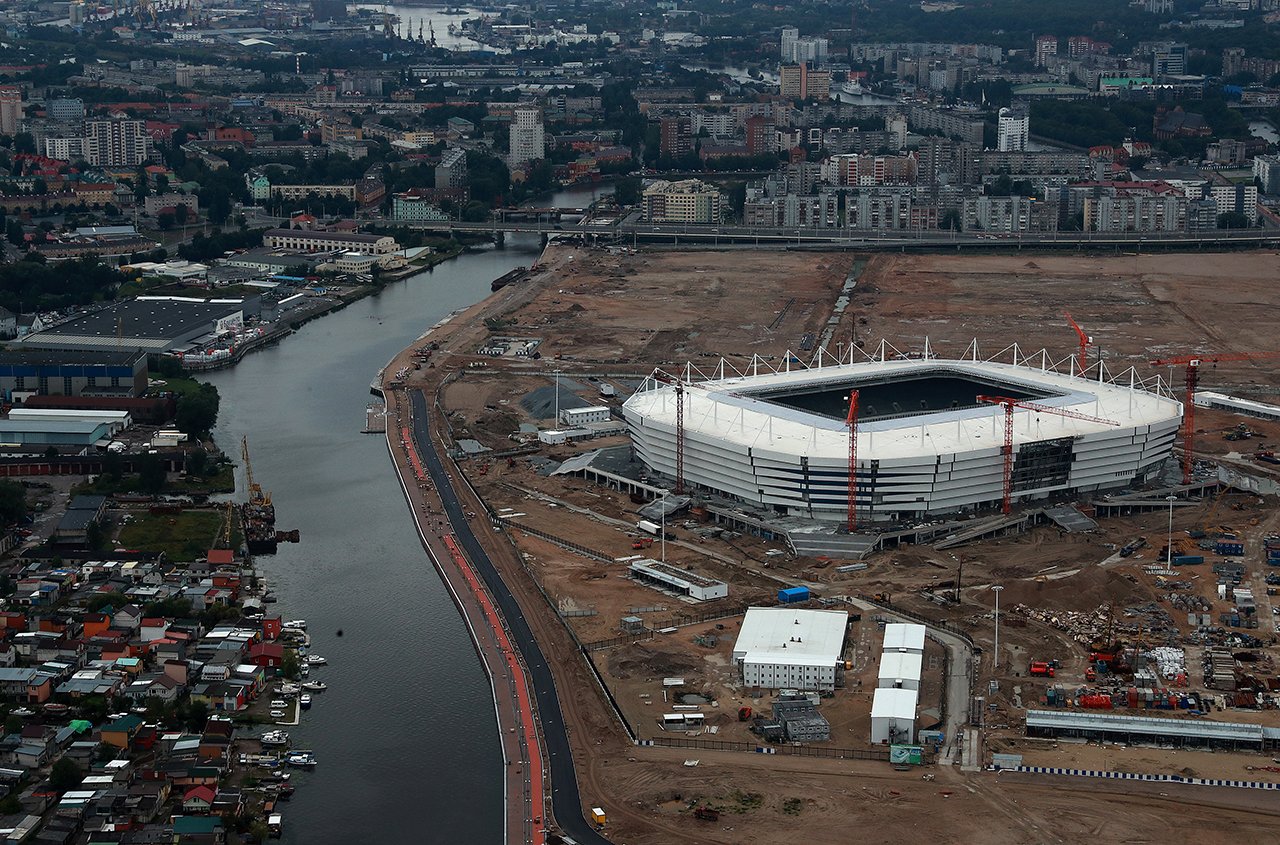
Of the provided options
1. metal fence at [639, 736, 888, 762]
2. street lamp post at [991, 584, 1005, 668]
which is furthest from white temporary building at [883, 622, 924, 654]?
metal fence at [639, 736, 888, 762]

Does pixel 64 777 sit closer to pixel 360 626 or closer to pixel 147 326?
pixel 360 626

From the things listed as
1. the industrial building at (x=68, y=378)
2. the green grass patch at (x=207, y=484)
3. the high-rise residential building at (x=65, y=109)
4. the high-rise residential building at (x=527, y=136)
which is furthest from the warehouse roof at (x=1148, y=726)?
the high-rise residential building at (x=65, y=109)

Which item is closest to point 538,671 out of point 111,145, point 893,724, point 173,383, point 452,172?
point 893,724

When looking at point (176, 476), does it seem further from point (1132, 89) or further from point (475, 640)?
point (1132, 89)

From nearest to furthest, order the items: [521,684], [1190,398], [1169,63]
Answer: [521,684] → [1190,398] → [1169,63]

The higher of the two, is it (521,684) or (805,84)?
(805,84)

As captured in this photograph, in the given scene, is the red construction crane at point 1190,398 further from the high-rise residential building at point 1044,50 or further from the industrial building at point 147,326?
the high-rise residential building at point 1044,50

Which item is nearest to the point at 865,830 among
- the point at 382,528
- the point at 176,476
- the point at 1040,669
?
the point at 1040,669
